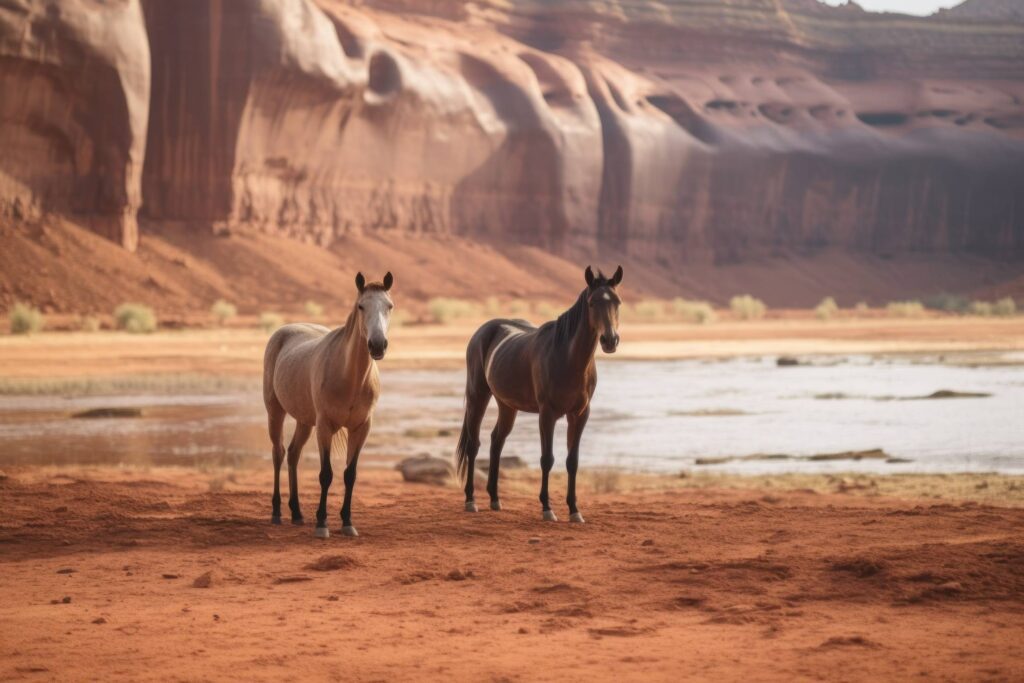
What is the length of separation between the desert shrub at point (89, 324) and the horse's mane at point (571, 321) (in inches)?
1255

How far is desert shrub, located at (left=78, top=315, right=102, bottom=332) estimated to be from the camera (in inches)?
1650

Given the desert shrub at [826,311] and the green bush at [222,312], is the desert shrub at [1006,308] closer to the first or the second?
the desert shrub at [826,311]

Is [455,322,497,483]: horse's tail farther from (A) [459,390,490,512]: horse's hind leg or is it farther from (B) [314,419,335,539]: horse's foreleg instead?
(B) [314,419,335,539]: horse's foreleg

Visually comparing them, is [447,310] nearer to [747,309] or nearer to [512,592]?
[747,309]

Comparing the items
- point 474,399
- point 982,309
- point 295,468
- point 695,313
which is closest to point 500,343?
point 474,399

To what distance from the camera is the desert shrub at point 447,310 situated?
52969mm

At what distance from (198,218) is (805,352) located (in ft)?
84.1

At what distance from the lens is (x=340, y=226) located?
63344 millimetres

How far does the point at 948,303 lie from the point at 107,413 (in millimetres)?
61686

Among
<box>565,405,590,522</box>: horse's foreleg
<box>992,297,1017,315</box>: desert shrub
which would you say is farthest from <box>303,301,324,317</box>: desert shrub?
<box>565,405,590,522</box>: horse's foreleg

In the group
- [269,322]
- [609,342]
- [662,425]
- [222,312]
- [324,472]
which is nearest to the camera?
[609,342]

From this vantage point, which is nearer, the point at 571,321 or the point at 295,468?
the point at 295,468

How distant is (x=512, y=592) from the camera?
9.09 meters

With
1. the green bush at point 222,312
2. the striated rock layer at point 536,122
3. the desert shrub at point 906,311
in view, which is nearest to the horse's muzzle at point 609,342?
the green bush at point 222,312
